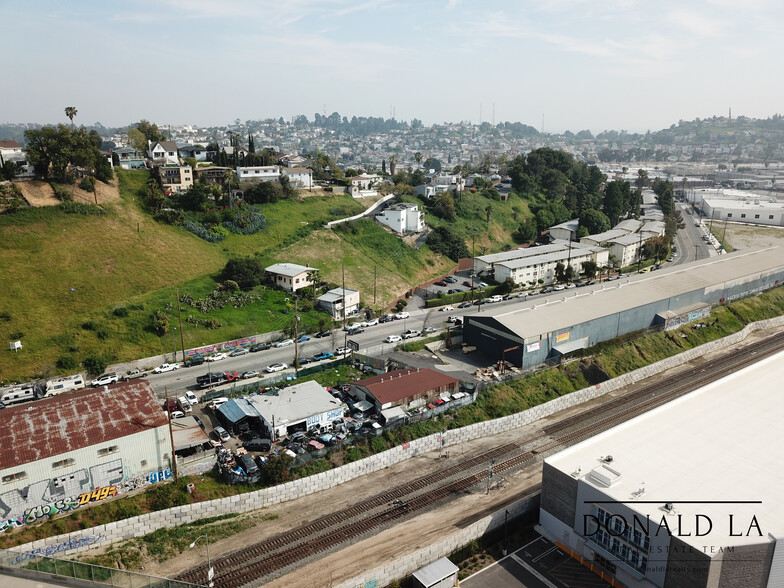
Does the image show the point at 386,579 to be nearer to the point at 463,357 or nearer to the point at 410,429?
the point at 410,429

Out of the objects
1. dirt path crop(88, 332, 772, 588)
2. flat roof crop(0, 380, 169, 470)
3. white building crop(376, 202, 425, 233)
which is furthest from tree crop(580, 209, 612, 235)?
flat roof crop(0, 380, 169, 470)

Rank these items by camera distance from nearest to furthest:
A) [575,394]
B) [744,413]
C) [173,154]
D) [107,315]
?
[744,413]
[575,394]
[107,315]
[173,154]

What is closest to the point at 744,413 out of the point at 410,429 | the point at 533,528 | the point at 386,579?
the point at 533,528

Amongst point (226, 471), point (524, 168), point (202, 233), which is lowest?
point (226, 471)

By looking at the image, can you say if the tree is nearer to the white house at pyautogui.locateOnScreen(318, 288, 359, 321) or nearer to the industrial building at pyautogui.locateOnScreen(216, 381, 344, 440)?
the white house at pyautogui.locateOnScreen(318, 288, 359, 321)

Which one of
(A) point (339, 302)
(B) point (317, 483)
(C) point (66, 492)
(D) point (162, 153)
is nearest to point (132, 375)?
(C) point (66, 492)

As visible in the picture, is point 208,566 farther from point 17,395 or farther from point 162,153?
point 162,153
